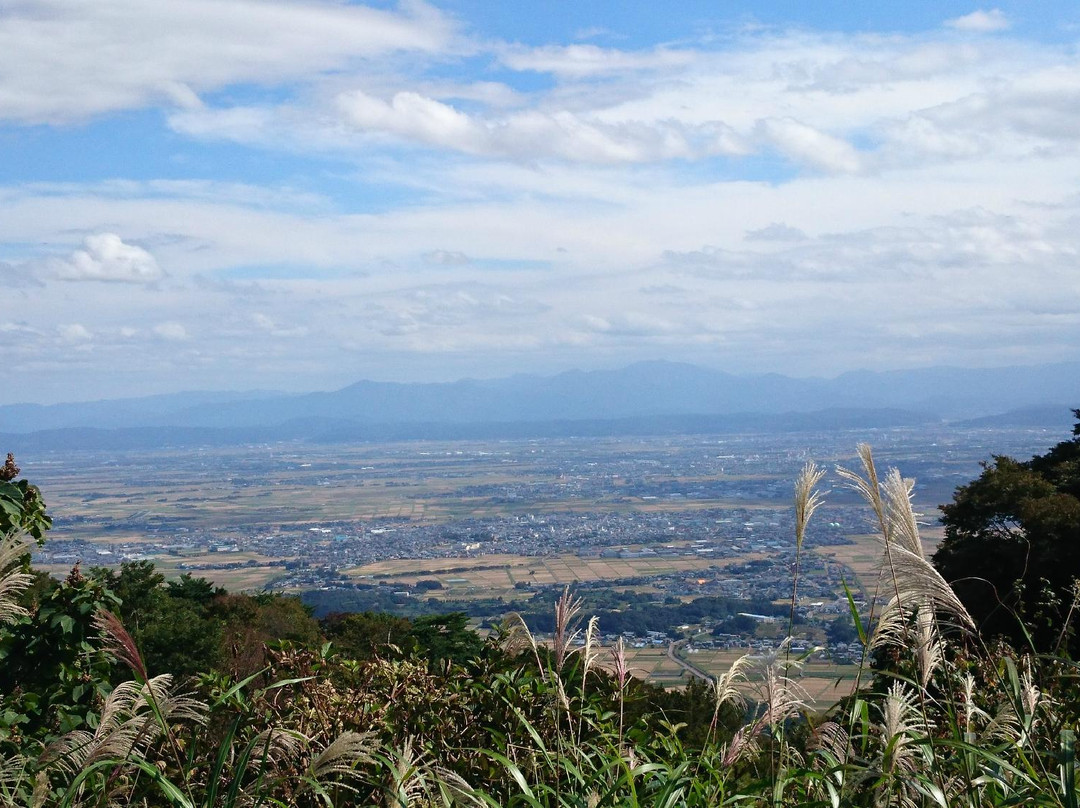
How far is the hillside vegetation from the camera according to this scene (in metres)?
2.49

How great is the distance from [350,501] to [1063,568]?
73010mm

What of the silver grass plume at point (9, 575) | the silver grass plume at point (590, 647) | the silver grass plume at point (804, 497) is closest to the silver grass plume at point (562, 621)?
the silver grass plume at point (590, 647)

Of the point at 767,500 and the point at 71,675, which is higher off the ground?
the point at 71,675

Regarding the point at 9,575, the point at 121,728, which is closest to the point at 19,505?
the point at 9,575

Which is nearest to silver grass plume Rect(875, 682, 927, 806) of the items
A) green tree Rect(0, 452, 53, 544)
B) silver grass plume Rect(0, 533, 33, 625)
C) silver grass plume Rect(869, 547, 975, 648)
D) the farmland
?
silver grass plume Rect(869, 547, 975, 648)

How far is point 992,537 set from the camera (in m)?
12.9

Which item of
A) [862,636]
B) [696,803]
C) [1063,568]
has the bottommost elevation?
[1063,568]

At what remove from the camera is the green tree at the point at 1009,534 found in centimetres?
1245

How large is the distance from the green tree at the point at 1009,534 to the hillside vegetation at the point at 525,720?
816 centimetres

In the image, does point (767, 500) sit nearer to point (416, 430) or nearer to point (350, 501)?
point (350, 501)

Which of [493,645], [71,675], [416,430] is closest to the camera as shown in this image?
[71,675]

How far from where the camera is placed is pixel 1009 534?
41.8 feet

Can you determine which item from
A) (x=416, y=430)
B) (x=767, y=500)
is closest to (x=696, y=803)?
(x=767, y=500)

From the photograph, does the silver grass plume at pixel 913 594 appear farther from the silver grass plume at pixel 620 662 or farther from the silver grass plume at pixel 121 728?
the silver grass plume at pixel 121 728
